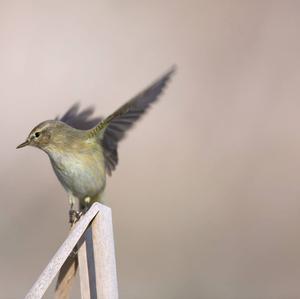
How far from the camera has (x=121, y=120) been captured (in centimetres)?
467

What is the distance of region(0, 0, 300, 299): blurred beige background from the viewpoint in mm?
7617

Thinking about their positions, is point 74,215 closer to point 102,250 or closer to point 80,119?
point 102,250

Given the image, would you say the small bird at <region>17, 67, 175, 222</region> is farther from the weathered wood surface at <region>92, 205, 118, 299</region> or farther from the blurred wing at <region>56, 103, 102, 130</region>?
the weathered wood surface at <region>92, 205, 118, 299</region>

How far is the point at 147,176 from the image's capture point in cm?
811

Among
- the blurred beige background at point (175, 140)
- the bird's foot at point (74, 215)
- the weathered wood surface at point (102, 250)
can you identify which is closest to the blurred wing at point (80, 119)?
the bird's foot at point (74, 215)

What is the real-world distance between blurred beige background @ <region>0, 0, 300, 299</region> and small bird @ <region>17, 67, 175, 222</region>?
2.72 m

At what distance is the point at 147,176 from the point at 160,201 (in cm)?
21

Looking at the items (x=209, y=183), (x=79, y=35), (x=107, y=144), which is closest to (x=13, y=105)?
(x=79, y=35)

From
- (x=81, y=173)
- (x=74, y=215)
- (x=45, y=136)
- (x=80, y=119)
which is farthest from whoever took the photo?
(x=80, y=119)

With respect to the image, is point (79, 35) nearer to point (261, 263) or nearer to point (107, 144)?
point (261, 263)

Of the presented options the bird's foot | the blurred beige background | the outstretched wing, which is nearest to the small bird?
the outstretched wing

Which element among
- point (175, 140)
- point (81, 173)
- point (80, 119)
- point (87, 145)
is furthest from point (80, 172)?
point (175, 140)

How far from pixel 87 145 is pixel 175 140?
3353 millimetres

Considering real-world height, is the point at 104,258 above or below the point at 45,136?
below
